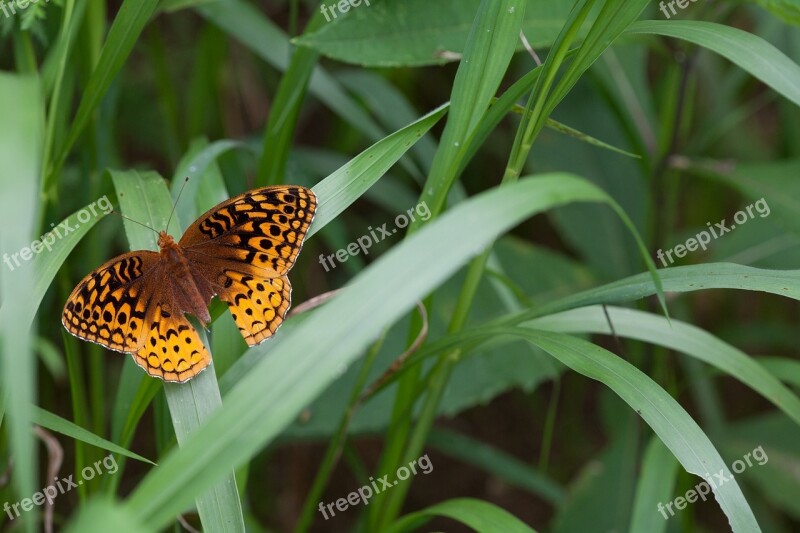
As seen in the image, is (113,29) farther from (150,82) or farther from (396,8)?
(150,82)

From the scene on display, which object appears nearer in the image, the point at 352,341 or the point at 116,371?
the point at 352,341

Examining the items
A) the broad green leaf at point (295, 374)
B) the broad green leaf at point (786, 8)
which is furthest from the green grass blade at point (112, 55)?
the broad green leaf at point (786, 8)

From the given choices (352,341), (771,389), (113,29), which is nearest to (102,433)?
(113,29)

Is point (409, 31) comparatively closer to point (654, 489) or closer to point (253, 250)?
point (253, 250)

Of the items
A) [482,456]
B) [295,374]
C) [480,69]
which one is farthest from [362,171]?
[482,456]

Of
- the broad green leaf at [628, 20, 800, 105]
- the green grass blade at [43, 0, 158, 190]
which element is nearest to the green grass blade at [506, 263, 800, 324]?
the broad green leaf at [628, 20, 800, 105]

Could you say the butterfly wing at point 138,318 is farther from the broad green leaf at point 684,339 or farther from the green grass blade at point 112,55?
the broad green leaf at point 684,339
